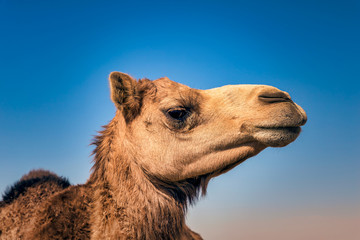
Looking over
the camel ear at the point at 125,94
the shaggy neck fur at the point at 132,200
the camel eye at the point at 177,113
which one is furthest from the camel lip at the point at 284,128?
the camel ear at the point at 125,94

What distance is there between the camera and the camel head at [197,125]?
4.27m

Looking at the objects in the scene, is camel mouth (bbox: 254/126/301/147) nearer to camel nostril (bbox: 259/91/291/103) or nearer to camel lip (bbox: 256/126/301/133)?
camel lip (bbox: 256/126/301/133)

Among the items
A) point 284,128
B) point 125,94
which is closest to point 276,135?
point 284,128

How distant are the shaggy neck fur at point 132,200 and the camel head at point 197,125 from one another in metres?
0.14

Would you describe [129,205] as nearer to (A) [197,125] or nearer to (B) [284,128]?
(A) [197,125]

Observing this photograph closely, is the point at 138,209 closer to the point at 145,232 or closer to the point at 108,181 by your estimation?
the point at 145,232

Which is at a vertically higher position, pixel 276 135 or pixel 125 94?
pixel 125 94

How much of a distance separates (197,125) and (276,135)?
104 centimetres

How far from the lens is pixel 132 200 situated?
14.0ft

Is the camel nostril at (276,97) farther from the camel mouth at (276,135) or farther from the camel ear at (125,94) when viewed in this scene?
the camel ear at (125,94)

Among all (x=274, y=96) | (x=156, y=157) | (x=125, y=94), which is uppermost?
(x=125, y=94)

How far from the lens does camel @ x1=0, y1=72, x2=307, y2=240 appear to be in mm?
4195

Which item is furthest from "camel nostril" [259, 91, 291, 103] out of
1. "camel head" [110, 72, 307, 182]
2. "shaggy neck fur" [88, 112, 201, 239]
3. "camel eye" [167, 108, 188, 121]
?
"shaggy neck fur" [88, 112, 201, 239]

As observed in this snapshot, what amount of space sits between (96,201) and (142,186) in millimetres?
629
